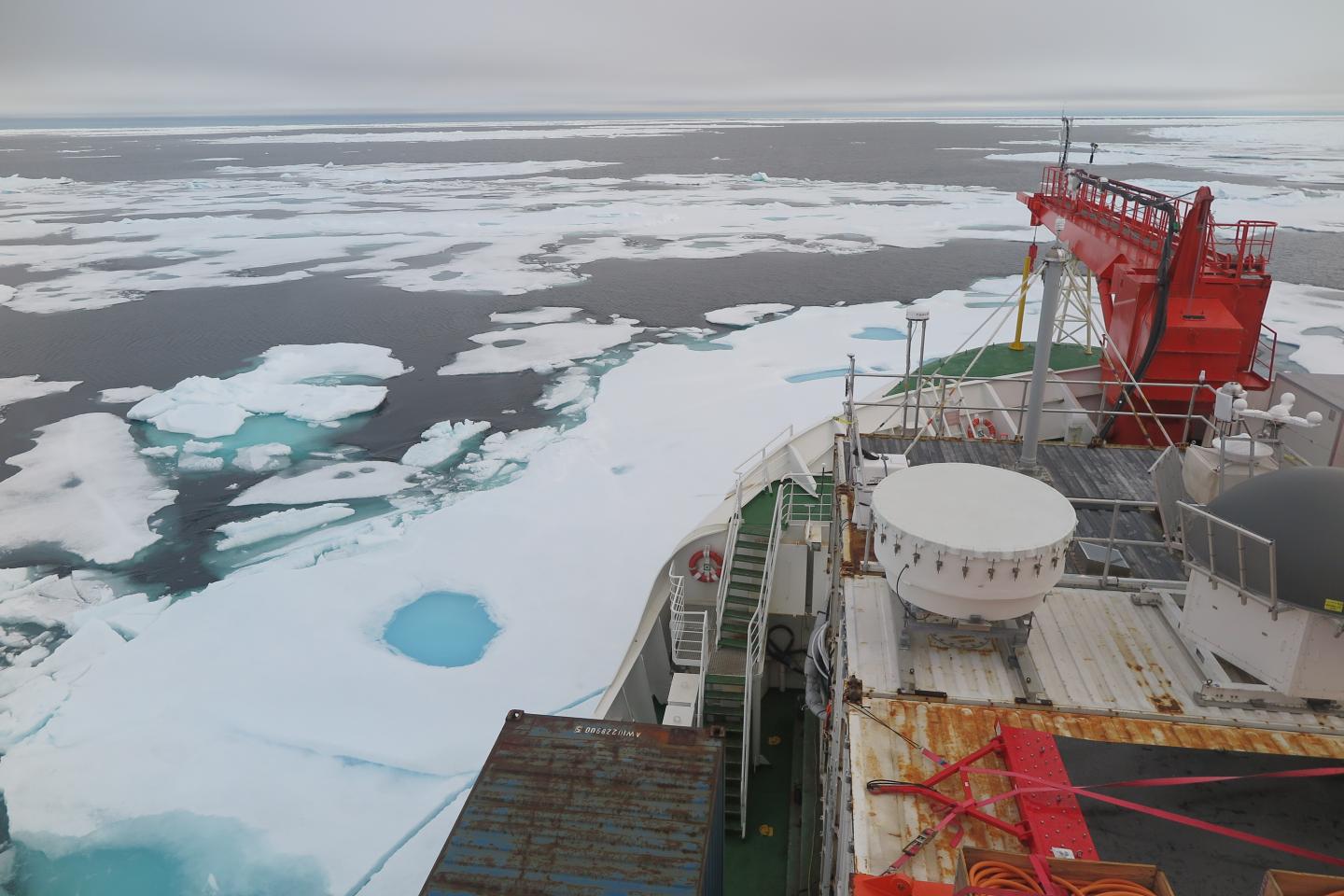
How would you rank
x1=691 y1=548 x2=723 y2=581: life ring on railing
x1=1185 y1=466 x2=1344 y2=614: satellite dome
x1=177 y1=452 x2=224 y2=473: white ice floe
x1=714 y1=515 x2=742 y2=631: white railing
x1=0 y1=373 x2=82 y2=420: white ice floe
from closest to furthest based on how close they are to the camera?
1. x1=1185 y1=466 x2=1344 y2=614: satellite dome
2. x1=714 y1=515 x2=742 y2=631: white railing
3. x1=691 y1=548 x2=723 y2=581: life ring on railing
4. x1=177 y1=452 x2=224 y2=473: white ice floe
5. x1=0 y1=373 x2=82 y2=420: white ice floe

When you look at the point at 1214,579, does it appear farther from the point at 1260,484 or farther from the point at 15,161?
the point at 15,161

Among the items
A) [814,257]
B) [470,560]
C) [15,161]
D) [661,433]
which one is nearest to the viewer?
[470,560]

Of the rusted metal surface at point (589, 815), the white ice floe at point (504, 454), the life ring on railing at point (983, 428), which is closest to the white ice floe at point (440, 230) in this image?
the white ice floe at point (504, 454)

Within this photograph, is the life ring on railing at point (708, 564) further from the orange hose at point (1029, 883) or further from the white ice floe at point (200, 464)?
the white ice floe at point (200, 464)

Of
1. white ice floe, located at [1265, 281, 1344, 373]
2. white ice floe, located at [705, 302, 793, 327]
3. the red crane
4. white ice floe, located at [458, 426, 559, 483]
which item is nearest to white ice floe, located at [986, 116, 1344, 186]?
white ice floe, located at [1265, 281, 1344, 373]

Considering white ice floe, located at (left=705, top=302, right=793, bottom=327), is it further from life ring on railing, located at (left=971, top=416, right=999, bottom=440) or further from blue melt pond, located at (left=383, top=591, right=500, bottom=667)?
blue melt pond, located at (left=383, top=591, right=500, bottom=667)

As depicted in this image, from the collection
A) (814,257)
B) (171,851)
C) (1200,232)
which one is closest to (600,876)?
(171,851)
